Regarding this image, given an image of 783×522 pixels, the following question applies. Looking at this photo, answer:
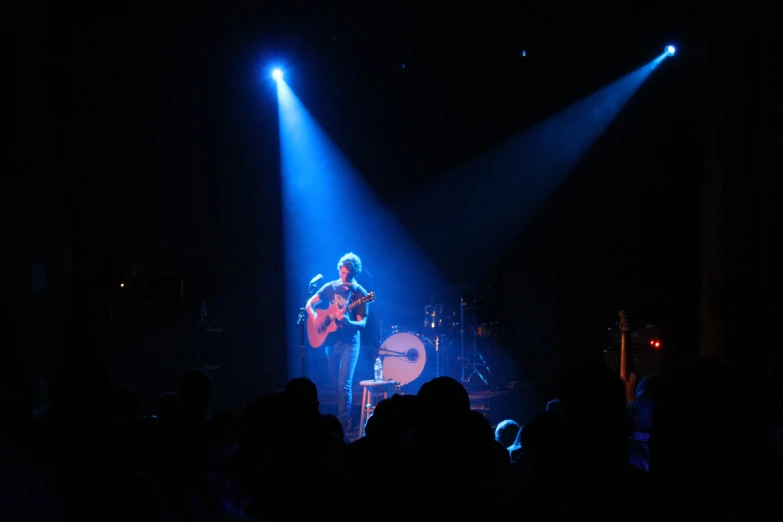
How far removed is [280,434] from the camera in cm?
221

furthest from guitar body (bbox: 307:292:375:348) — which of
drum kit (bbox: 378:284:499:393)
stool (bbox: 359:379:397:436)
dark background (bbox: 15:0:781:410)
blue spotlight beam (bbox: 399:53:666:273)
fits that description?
blue spotlight beam (bbox: 399:53:666:273)

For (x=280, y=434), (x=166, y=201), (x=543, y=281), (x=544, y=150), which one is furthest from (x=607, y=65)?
(x=280, y=434)

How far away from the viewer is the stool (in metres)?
7.45

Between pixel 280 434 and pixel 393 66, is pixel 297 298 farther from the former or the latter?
pixel 280 434

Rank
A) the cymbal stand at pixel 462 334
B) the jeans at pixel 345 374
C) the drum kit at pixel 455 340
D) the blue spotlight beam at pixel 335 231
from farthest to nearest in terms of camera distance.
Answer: the blue spotlight beam at pixel 335 231 → the cymbal stand at pixel 462 334 → the drum kit at pixel 455 340 → the jeans at pixel 345 374

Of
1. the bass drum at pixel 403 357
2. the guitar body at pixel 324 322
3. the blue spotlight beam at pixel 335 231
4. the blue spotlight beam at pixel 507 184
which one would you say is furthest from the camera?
the blue spotlight beam at pixel 335 231

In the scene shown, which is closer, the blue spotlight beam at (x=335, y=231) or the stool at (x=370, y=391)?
the stool at (x=370, y=391)

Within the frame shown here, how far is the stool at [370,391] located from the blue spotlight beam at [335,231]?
10.9ft

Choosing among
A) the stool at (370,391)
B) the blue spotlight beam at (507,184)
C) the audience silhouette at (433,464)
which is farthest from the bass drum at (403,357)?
the audience silhouette at (433,464)

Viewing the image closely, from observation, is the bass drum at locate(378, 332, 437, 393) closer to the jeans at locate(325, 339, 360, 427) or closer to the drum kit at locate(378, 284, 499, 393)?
the drum kit at locate(378, 284, 499, 393)

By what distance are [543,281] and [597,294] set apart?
0.92 m

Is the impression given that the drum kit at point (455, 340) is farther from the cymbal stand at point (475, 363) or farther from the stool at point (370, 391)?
the stool at point (370, 391)

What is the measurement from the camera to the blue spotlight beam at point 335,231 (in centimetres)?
1096

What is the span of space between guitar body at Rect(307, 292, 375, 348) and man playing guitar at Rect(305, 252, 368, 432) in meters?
0.03
